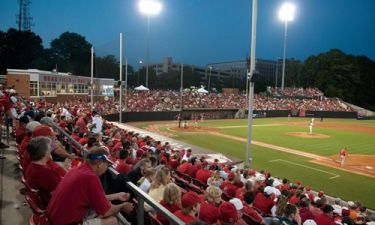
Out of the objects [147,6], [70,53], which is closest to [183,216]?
Result: [147,6]

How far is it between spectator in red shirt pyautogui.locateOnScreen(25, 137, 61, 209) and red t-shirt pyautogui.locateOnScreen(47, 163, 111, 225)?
82 cm

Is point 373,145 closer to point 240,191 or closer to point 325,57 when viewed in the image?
point 240,191

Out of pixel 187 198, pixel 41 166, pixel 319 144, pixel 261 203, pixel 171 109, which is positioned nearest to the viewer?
pixel 41 166

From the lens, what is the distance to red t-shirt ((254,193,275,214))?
8145mm

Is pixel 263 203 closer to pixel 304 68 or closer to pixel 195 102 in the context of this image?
pixel 195 102

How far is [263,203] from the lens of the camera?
8242 millimetres

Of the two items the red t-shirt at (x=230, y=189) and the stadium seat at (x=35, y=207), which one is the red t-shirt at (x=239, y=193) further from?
the stadium seat at (x=35, y=207)

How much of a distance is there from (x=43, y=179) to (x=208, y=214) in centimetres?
279

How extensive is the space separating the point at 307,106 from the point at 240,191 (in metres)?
63.3

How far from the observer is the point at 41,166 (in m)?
4.36

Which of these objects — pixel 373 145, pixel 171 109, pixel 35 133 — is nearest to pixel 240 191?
pixel 35 133

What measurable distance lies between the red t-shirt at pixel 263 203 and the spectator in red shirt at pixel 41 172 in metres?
5.49

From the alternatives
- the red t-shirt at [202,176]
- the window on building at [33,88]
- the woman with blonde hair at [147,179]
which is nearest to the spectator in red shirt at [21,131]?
the woman with blonde hair at [147,179]

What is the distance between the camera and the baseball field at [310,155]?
1759cm
